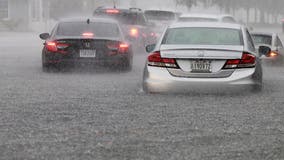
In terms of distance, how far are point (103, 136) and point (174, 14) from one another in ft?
86.5

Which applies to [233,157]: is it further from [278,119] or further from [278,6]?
[278,6]

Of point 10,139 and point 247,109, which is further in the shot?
point 247,109

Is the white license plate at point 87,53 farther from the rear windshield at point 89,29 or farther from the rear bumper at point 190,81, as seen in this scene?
the rear bumper at point 190,81

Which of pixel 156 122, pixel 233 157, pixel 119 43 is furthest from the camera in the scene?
pixel 119 43

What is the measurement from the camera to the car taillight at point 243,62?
11461 mm

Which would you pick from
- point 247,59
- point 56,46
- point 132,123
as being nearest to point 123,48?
point 56,46

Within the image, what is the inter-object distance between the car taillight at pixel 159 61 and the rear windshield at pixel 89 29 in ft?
16.0

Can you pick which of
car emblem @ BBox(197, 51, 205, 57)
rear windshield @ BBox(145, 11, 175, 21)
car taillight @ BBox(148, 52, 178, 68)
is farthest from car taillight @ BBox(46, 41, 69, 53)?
rear windshield @ BBox(145, 11, 175, 21)

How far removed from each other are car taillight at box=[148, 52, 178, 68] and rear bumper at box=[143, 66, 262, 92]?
0.22 feet


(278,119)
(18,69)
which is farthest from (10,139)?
(18,69)

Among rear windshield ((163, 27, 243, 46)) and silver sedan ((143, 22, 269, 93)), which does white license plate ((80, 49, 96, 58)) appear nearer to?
rear windshield ((163, 27, 243, 46))

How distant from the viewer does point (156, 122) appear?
29.6 ft

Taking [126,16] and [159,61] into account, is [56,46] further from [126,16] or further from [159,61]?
[126,16]

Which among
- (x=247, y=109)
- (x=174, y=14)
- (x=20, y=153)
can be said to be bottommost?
(x=174, y=14)
